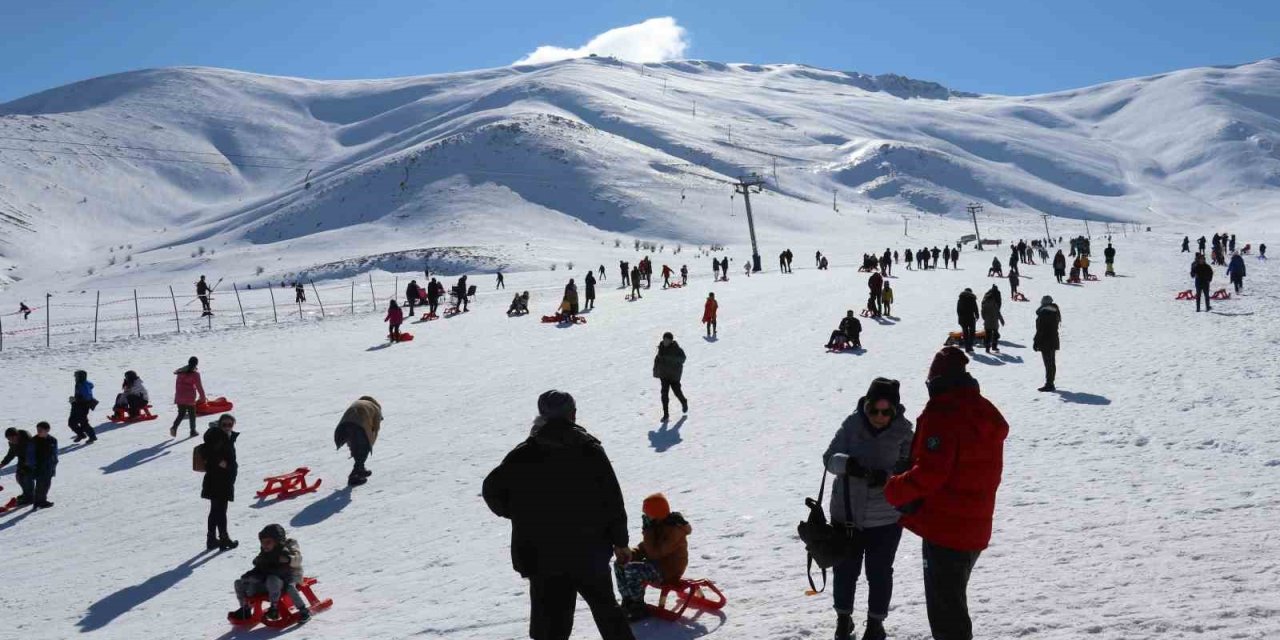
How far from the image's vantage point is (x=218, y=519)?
32.4 feet

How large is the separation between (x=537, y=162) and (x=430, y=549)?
345 ft

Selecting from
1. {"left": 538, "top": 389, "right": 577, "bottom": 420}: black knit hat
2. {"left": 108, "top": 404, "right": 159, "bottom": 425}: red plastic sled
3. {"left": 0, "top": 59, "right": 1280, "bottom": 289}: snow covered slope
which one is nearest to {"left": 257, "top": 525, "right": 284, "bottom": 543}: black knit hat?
{"left": 538, "top": 389, "right": 577, "bottom": 420}: black knit hat

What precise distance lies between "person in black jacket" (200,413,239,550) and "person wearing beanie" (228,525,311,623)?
2505 mm

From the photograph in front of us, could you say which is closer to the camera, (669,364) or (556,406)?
(556,406)

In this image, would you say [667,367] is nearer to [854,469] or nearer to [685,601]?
[685,601]

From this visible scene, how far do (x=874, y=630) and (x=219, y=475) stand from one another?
7640 mm

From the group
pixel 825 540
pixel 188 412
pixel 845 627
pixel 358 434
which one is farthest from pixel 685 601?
pixel 188 412

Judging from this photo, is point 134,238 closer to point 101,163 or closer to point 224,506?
point 101,163

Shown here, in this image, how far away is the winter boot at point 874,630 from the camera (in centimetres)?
510

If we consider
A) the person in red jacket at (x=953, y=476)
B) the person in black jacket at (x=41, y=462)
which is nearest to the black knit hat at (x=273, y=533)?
the person in red jacket at (x=953, y=476)

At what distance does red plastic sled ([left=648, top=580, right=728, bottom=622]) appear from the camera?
6211mm

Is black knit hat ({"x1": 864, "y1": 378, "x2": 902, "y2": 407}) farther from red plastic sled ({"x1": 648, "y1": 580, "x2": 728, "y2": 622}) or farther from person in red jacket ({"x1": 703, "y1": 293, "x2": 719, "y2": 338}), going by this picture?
person in red jacket ({"x1": 703, "y1": 293, "x2": 719, "y2": 338})

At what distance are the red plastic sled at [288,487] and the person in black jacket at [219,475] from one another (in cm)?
187

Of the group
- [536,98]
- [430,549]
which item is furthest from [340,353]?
[536,98]
